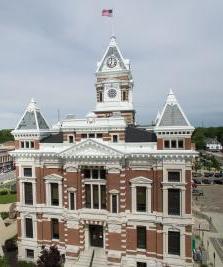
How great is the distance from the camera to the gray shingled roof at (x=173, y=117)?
32250 millimetres

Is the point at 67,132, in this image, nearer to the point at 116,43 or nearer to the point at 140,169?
the point at 140,169

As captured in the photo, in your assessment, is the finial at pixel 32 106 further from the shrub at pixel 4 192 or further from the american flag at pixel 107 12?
the shrub at pixel 4 192

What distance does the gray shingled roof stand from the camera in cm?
3225

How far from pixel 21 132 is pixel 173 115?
19.2m

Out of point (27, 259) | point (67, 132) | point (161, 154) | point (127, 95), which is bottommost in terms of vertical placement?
point (27, 259)

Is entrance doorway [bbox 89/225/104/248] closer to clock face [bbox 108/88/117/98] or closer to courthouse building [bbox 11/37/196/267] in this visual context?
courthouse building [bbox 11/37/196/267]

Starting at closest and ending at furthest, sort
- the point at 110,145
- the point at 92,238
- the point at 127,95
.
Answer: the point at 110,145, the point at 92,238, the point at 127,95

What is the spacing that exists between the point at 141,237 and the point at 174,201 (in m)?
6.02

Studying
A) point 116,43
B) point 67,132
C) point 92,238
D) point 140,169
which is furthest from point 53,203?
point 116,43

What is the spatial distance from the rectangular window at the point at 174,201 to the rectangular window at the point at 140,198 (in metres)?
2.91

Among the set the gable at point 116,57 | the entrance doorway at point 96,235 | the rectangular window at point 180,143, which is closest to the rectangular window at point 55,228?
the entrance doorway at point 96,235

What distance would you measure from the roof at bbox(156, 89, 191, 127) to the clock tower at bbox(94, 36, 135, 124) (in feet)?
44.3

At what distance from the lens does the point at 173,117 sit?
32.7 m

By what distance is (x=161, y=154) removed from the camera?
3209cm
